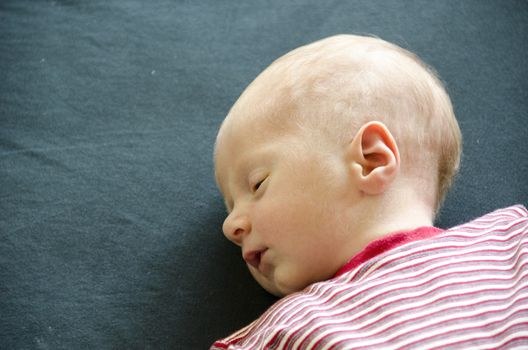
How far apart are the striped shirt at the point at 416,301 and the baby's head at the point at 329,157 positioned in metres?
0.04

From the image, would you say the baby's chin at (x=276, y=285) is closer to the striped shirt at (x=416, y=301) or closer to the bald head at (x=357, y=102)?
the striped shirt at (x=416, y=301)

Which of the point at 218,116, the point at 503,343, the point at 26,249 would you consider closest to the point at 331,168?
the point at 503,343

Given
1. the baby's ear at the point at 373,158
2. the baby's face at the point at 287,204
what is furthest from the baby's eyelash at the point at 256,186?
the baby's ear at the point at 373,158

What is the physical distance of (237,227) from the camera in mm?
877

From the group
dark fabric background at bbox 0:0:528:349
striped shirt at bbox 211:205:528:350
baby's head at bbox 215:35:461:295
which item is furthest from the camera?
dark fabric background at bbox 0:0:528:349

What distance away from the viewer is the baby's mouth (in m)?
0.88

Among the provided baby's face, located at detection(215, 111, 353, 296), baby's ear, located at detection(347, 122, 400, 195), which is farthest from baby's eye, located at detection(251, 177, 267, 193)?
baby's ear, located at detection(347, 122, 400, 195)

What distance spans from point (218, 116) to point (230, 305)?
0.38 metres

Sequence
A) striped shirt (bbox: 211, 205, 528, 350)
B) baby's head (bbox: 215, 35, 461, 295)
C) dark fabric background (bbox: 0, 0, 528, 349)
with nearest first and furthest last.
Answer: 1. striped shirt (bbox: 211, 205, 528, 350)
2. baby's head (bbox: 215, 35, 461, 295)
3. dark fabric background (bbox: 0, 0, 528, 349)

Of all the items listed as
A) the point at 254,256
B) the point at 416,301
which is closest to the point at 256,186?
the point at 254,256

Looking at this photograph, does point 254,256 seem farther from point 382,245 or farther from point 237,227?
point 382,245

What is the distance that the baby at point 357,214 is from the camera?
76 centimetres

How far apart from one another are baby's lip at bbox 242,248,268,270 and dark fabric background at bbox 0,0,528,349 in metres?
0.10

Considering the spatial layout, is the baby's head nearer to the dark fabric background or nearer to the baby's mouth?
the baby's mouth
